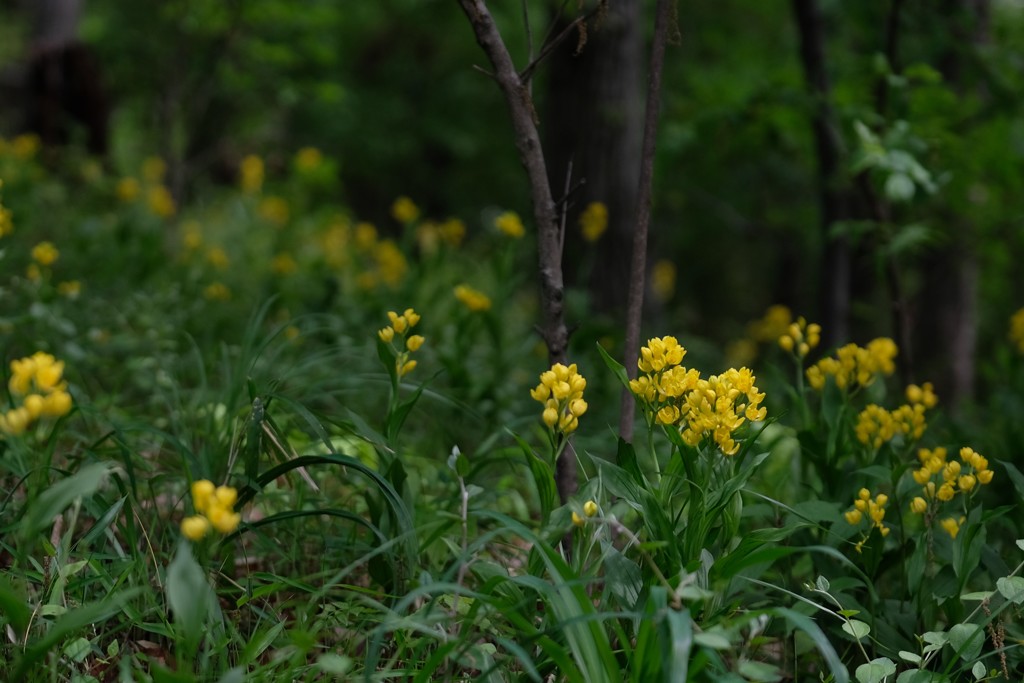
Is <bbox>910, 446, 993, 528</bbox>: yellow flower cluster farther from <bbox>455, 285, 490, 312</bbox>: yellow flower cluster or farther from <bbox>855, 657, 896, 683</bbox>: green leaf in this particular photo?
<bbox>455, 285, 490, 312</bbox>: yellow flower cluster

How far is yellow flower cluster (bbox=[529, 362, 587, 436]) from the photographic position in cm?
167

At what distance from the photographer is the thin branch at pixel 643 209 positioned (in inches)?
83.7

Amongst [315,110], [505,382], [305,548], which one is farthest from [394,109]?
[305,548]

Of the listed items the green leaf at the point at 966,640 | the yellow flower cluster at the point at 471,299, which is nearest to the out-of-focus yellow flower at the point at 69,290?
the yellow flower cluster at the point at 471,299

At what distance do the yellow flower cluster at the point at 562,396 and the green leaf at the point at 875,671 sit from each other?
2.26 ft

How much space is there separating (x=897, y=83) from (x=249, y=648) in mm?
2564

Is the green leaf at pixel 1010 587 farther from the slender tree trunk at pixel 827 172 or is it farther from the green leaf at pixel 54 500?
the slender tree trunk at pixel 827 172

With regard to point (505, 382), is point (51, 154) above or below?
above

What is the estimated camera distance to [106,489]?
2090 millimetres

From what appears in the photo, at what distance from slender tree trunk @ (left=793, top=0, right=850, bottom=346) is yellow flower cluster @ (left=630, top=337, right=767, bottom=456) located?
67.9 inches

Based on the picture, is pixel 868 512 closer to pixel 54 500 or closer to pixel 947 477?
pixel 947 477

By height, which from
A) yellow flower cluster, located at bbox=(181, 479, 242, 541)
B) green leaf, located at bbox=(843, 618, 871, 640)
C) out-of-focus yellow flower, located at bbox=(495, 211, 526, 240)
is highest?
out-of-focus yellow flower, located at bbox=(495, 211, 526, 240)

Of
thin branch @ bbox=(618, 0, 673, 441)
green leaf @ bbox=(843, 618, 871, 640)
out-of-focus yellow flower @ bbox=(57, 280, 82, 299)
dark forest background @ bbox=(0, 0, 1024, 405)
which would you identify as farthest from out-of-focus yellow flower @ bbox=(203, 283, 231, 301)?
green leaf @ bbox=(843, 618, 871, 640)

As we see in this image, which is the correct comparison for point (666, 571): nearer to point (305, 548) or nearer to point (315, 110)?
point (305, 548)
